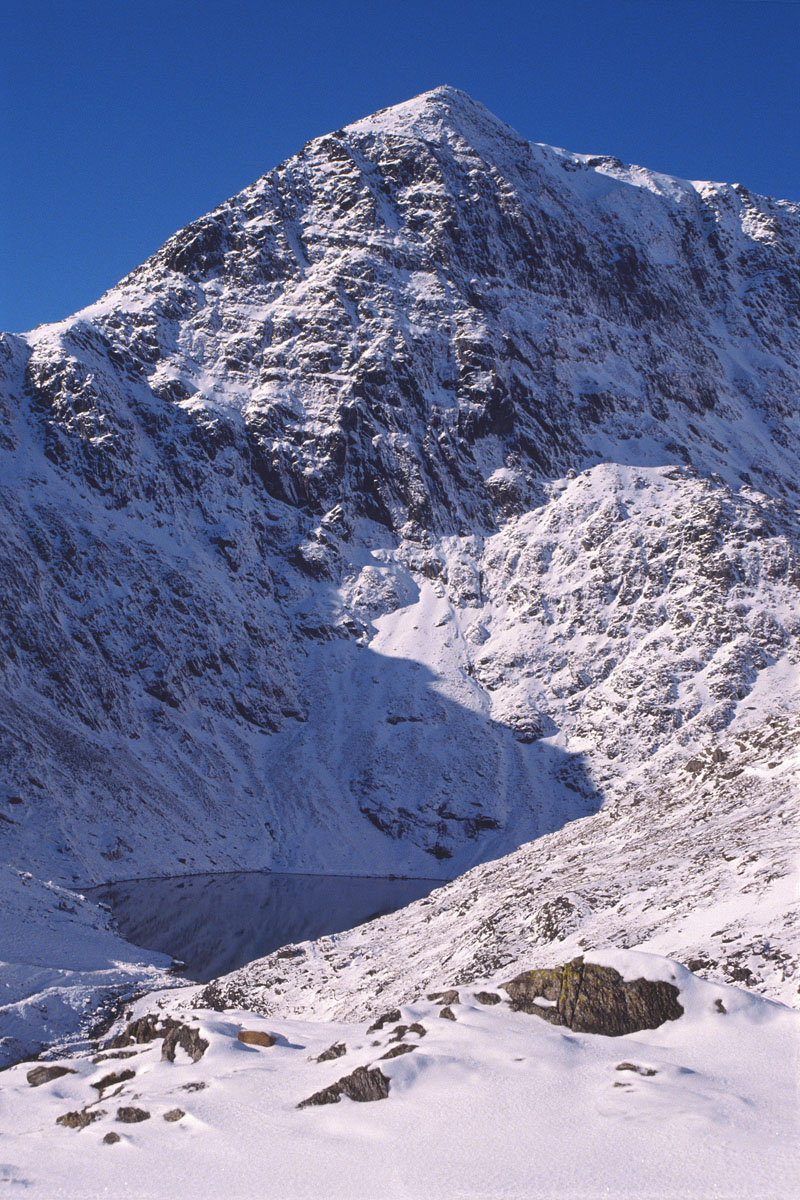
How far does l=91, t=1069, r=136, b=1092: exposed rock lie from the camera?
19.5 metres

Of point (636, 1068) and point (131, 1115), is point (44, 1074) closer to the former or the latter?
point (131, 1115)

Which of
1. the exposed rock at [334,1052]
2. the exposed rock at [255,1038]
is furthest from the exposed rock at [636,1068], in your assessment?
the exposed rock at [255,1038]

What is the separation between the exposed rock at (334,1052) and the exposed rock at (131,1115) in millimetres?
3437

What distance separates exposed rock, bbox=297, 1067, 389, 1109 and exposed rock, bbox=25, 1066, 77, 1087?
781cm

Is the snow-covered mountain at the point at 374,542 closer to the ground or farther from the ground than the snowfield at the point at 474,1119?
farther from the ground

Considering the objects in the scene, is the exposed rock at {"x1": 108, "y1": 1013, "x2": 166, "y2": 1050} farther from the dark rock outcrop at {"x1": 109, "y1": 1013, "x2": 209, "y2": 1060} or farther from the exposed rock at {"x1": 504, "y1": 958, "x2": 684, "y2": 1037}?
the exposed rock at {"x1": 504, "y1": 958, "x2": 684, "y2": 1037}

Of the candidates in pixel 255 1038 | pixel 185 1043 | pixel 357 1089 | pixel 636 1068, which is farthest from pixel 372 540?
pixel 636 1068

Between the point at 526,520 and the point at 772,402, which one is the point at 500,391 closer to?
the point at 526,520

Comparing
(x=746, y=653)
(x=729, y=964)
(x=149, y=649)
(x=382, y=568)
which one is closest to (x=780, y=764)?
(x=729, y=964)

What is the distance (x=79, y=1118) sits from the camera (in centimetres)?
1705

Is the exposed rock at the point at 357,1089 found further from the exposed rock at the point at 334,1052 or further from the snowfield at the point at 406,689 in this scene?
the exposed rock at the point at 334,1052

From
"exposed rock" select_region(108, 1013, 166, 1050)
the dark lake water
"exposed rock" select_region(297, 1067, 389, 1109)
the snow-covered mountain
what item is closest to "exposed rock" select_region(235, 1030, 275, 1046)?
"exposed rock" select_region(108, 1013, 166, 1050)

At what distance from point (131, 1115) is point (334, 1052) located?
389 centimetres

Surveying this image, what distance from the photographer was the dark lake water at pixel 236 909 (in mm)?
64500
